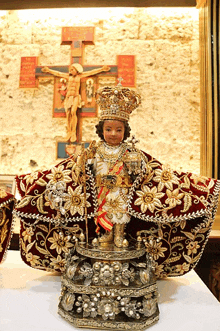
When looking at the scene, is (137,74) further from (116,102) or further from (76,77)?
(116,102)

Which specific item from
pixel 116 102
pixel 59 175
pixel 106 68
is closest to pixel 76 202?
pixel 59 175

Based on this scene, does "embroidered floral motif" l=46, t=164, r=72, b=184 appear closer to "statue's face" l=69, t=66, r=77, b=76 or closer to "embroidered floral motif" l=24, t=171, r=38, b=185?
"embroidered floral motif" l=24, t=171, r=38, b=185

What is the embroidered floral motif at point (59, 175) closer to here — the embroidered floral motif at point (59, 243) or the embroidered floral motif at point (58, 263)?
the embroidered floral motif at point (59, 243)

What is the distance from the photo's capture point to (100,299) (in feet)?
3.37

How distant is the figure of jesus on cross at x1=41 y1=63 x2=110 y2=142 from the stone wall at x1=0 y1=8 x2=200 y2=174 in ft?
0.38

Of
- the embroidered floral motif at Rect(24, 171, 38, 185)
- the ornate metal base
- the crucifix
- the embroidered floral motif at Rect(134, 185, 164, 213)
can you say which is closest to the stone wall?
the crucifix

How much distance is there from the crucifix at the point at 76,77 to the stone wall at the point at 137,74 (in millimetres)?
73

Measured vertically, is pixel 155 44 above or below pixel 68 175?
above

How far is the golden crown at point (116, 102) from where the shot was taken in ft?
4.08

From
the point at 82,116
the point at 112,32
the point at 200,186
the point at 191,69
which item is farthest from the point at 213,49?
the point at 200,186

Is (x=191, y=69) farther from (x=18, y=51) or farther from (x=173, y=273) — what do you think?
(x=173, y=273)

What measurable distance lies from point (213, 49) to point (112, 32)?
1.00m

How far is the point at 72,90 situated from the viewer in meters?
2.65

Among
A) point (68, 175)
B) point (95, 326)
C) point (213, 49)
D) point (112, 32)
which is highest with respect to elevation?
point (112, 32)
